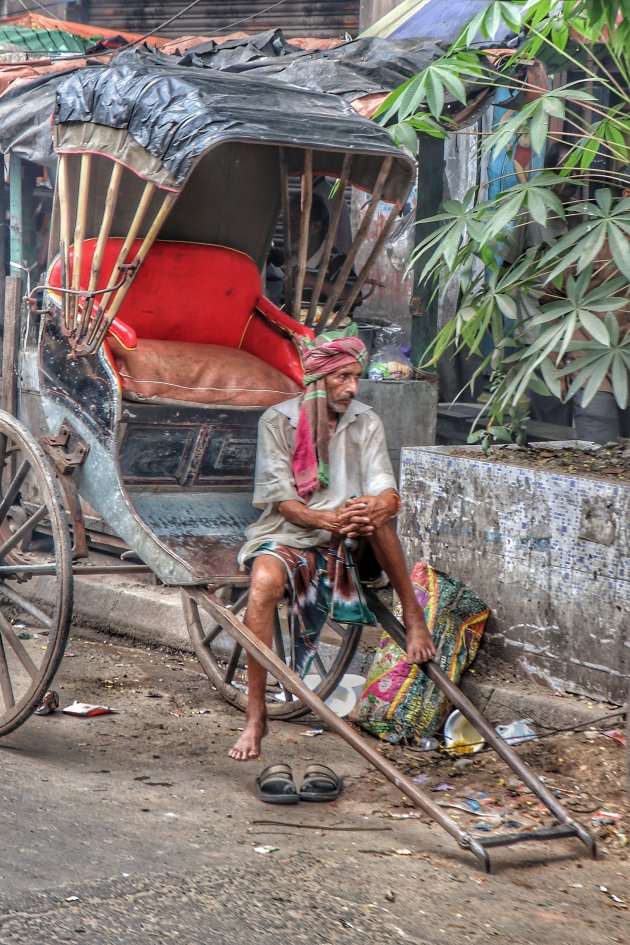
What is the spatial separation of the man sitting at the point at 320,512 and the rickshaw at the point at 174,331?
0.46 feet

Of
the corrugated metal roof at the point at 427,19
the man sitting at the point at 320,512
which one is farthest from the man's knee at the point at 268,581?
the corrugated metal roof at the point at 427,19

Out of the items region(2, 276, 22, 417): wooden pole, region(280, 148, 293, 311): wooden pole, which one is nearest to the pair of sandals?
region(280, 148, 293, 311): wooden pole

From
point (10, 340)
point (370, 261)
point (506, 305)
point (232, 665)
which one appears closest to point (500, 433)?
point (506, 305)

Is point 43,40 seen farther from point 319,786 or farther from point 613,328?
point 319,786

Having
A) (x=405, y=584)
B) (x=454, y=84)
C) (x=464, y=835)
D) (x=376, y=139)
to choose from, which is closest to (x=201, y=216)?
(x=376, y=139)

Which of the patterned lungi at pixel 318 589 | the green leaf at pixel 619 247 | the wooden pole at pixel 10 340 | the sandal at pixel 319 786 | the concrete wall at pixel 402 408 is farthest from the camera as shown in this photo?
the concrete wall at pixel 402 408

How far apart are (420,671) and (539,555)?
0.64 m

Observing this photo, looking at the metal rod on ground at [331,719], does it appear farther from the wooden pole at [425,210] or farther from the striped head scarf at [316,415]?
the wooden pole at [425,210]

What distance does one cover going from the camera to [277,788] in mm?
3633

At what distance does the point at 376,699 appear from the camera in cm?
434

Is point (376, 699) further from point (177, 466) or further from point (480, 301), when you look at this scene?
point (480, 301)

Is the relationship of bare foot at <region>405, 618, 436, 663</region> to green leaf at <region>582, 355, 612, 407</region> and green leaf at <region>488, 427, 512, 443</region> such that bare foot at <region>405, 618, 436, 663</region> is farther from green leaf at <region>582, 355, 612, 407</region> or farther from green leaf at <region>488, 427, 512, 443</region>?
green leaf at <region>488, 427, 512, 443</region>

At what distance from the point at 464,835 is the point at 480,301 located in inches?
94.0

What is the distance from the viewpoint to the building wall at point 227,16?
10.8m
